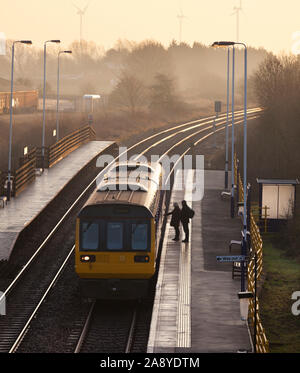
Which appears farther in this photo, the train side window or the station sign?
the train side window

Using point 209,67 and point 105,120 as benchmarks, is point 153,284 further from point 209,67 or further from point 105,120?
point 209,67

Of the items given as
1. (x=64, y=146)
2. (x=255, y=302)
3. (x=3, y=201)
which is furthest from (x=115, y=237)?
(x=64, y=146)

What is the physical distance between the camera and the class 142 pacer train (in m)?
89.6

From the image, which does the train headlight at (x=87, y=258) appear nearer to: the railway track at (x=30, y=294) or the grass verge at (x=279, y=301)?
the railway track at (x=30, y=294)

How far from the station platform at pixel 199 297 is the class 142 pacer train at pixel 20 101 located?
2314 inches

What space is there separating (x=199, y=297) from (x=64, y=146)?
2887cm

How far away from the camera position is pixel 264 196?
3566cm

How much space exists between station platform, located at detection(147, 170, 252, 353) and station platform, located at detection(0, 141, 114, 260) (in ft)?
18.9

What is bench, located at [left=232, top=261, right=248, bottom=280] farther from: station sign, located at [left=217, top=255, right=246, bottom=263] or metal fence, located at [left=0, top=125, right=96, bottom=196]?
metal fence, located at [left=0, top=125, right=96, bottom=196]

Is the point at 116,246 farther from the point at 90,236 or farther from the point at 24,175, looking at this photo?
the point at 24,175

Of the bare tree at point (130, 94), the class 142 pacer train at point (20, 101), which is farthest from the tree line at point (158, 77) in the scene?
the class 142 pacer train at point (20, 101)

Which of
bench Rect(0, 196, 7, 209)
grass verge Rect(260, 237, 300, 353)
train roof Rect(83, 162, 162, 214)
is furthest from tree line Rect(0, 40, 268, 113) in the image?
train roof Rect(83, 162, 162, 214)
